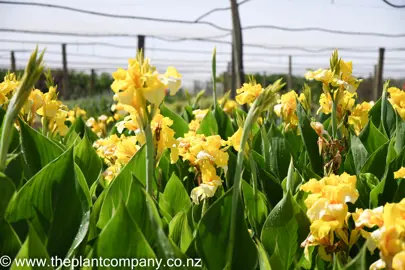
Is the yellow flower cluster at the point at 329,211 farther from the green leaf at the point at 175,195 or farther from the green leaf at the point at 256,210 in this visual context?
the green leaf at the point at 175,195

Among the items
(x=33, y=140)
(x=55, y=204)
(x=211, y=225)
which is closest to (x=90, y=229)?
(x=55, y=204)

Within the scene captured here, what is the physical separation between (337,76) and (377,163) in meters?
0.27

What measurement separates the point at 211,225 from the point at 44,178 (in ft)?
0.82

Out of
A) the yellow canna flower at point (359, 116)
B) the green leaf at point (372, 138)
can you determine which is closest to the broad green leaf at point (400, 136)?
the green leaf at point (372, 138)

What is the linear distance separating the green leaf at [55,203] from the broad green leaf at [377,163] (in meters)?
0.65

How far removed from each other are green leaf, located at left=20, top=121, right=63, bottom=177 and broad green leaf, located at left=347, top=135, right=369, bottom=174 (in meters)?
0.67

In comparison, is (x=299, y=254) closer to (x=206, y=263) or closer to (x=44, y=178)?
(x=206, y=263)

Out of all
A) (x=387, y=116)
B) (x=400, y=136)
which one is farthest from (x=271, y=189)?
(x=387, y=116)

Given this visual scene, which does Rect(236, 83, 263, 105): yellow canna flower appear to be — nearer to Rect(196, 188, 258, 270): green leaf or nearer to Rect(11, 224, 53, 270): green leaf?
Rect(196, 188, 258, 270): green leaf

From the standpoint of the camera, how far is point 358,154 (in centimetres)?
129

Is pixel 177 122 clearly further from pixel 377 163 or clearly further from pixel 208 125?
pixel 377 163

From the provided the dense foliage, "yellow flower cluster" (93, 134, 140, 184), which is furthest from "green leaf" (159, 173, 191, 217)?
"yellow flower cluster" (93, 134, 140, 184)

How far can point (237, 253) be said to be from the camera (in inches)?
30.6

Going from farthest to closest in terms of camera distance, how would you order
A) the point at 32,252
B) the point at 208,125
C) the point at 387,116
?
1. the point at 387,116
2. the point at 208,125
3. the point at 32,252
